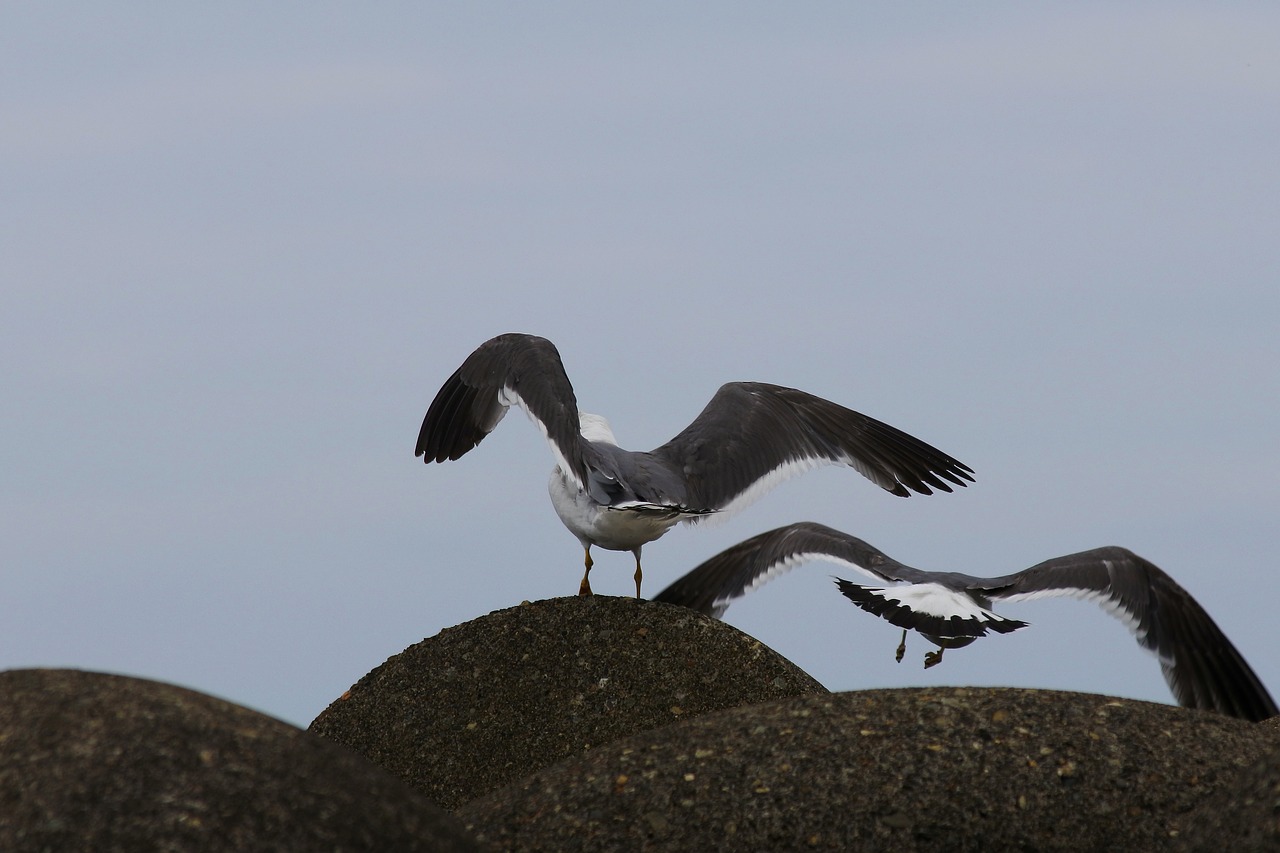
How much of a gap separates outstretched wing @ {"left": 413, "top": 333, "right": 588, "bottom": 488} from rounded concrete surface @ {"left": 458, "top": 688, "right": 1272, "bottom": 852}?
7.81 ft

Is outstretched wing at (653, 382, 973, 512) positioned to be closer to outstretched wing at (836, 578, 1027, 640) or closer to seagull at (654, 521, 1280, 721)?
seagull at (654, 521, 1280, 721)

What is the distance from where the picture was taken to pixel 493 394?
9.17 metres

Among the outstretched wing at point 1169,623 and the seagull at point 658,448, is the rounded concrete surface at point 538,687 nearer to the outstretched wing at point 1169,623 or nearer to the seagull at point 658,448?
the seagull at point 658,448

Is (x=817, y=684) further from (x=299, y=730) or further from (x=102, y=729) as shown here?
(x=102, y=729)

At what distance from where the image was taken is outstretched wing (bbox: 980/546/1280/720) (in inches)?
344

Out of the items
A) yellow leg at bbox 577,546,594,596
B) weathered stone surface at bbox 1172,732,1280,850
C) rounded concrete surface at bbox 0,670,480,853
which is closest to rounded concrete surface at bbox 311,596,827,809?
yellow leg at bbox 577,546,594,596

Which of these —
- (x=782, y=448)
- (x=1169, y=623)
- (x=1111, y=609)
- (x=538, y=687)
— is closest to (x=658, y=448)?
(x=782, y=448)

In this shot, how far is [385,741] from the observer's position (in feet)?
30.5

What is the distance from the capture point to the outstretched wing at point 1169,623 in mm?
8734

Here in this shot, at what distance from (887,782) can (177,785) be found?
3.28 metres

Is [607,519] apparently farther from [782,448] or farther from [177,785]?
[177,785]

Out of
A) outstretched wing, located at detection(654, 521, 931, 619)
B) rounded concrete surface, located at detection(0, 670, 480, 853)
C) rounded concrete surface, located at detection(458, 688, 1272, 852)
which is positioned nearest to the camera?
rounded concrete surface, located at detection(0, 670, 480, 853)

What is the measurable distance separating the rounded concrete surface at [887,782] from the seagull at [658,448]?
68.9 inches

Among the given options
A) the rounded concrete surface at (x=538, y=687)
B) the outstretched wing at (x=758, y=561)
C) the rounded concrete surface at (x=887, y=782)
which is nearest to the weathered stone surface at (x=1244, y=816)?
the rounded concrete surface at (x=887, y=782)
